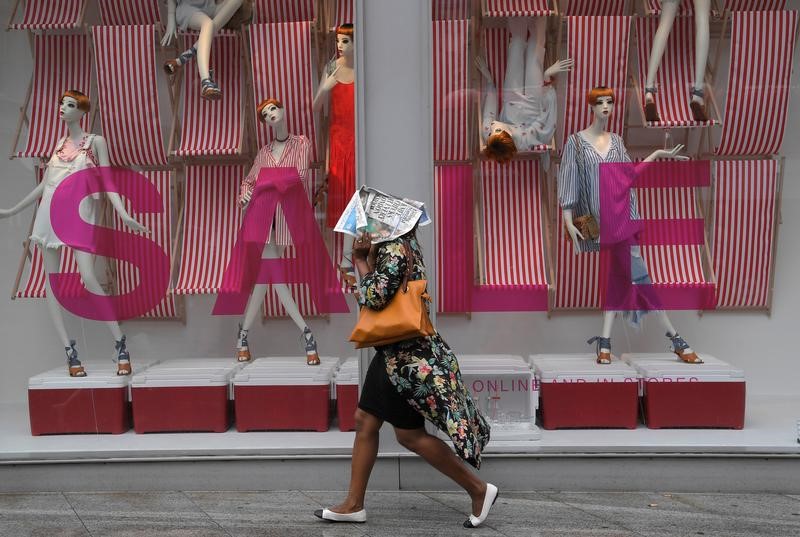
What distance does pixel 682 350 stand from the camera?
16.7ft

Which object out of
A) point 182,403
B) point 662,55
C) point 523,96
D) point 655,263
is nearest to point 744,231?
point 655,263

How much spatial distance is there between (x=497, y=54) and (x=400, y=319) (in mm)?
1967

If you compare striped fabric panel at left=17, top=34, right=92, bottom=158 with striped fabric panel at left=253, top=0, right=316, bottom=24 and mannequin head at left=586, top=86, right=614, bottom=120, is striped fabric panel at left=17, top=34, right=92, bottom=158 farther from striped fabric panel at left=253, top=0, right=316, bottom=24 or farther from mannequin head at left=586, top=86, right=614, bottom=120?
mannequin head at left=586, top=86, right=614, bottom=120

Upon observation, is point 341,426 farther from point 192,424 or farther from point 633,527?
point 633,527

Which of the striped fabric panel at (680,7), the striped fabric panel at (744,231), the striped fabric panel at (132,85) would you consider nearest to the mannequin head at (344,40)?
the striped fabric panel at (132,85)

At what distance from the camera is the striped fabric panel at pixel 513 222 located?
5176mm

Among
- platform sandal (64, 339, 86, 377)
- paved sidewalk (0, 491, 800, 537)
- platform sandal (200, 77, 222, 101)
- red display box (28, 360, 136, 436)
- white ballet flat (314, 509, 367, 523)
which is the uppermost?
platform sandal (200, 77, 222, 101)

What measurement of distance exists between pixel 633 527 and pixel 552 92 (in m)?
2.36

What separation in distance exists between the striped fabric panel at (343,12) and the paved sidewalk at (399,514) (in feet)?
8.31

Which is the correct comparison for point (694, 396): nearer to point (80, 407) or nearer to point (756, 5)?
point (756, 5)

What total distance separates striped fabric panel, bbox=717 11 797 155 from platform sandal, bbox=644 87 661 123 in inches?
15.8

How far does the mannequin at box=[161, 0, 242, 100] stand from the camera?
5.22 m

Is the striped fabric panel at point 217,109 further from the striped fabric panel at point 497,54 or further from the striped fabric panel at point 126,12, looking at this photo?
the striped fabric panel at point 497,54

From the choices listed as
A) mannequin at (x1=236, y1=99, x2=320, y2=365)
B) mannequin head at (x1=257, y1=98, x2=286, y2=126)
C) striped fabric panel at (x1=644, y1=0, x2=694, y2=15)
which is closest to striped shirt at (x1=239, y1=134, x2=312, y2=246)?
mannequin at (x1=236, y1=99, x2=320, y2=365)
